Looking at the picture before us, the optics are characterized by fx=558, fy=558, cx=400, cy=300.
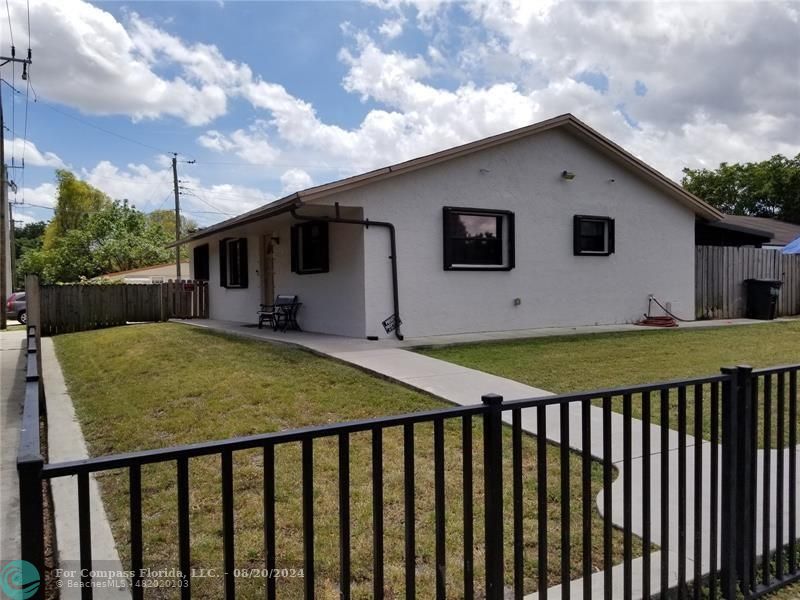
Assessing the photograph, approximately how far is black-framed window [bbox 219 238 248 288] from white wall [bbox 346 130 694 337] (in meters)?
6.67

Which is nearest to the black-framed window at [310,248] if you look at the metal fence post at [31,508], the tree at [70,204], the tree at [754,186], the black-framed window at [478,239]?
the black-framed window at [478,239]

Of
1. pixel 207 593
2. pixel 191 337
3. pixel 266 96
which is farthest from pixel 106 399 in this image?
pixel 266 96

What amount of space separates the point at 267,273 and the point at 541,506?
13062mm

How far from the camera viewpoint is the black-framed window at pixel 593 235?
40.5ft

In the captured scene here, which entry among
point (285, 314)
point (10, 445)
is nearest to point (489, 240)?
point (285, 314)

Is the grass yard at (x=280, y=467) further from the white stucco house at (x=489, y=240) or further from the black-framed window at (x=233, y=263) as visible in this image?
the black-framed window at (x=233, y=263)

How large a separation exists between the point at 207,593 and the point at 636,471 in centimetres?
287

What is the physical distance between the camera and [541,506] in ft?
7.03

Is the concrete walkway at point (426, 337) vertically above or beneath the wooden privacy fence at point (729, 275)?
beneath

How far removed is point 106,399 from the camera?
21.4 ft

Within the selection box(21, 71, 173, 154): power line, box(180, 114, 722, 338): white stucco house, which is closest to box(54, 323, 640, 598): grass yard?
box(180, 114, 722, 338): white stucco house

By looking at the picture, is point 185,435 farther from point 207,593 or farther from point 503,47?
point 503,47

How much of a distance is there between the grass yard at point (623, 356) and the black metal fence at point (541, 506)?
216 centimetres

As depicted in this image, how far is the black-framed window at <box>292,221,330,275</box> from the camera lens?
11.2 metres
